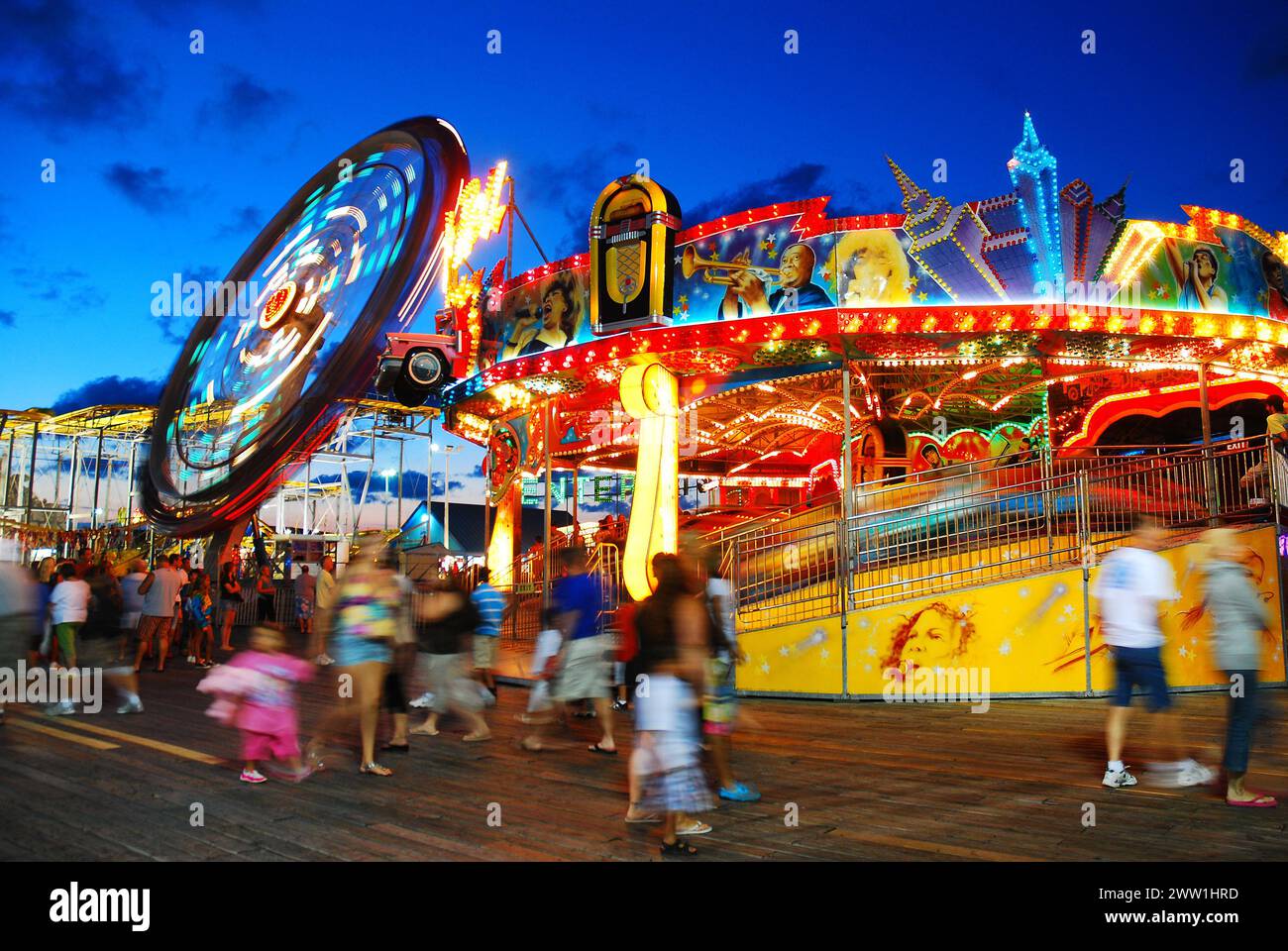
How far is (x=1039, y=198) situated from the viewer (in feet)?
42.6

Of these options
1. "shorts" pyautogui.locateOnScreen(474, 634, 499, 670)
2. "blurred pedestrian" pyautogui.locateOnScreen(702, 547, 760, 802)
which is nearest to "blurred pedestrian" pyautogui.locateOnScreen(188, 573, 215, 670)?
"shorts" pyautogui.locateOnScreen(474, 634, 499, 670)

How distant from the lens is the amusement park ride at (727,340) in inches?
527

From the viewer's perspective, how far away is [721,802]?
6473 mm

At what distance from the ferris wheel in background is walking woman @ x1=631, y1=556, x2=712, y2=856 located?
53.3ft

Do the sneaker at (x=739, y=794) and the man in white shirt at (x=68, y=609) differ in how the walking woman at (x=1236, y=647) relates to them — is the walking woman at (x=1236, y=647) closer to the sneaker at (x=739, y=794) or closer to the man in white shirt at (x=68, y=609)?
the sneaker at (x=739, y=794)

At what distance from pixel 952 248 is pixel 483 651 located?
820 cm

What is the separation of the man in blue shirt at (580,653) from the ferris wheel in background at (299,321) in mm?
13205

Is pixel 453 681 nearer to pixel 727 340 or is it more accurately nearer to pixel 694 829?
pixel 694 829

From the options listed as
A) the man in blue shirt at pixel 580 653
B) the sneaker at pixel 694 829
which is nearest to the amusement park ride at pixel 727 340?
the man in blue shirt at pixel 580 653
